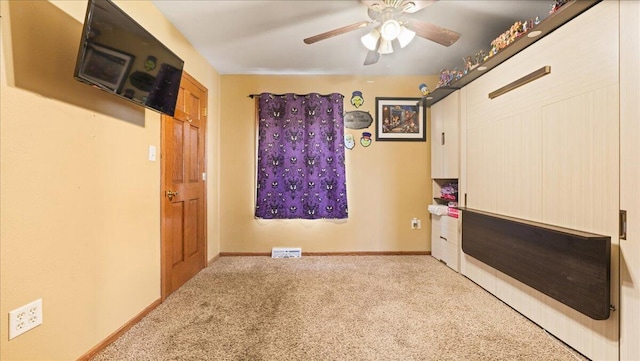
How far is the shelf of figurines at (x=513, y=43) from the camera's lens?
59.2 inches

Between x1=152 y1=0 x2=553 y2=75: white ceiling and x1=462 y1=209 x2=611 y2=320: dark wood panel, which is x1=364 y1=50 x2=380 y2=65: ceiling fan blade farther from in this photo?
x1=462 y1=209 x2=611 y2=320: dark wood panel

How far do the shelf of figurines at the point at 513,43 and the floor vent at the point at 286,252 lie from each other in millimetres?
2622

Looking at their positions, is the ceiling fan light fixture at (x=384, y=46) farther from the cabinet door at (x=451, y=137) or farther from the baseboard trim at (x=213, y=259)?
the baseboard trim at (x=213, y=259)

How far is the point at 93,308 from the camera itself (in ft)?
4.91

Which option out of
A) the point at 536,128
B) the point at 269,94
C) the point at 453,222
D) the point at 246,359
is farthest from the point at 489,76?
the point at 246,359

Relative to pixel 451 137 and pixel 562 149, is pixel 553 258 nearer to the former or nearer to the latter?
pixel 562 149

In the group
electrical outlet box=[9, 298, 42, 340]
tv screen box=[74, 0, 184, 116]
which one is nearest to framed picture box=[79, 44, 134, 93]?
tv screen box=[74, 0, 184, 116]

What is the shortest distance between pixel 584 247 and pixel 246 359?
2.01 meters

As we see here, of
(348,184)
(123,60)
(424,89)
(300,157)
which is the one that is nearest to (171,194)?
(123,60)

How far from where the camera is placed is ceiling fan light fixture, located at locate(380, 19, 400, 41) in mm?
1691

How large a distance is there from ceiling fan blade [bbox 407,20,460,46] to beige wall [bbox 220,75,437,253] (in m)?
1.57

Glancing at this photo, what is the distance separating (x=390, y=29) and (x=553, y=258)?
1.83m

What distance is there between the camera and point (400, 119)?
136 inches

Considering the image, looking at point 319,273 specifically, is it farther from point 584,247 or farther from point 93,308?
point 584,247
